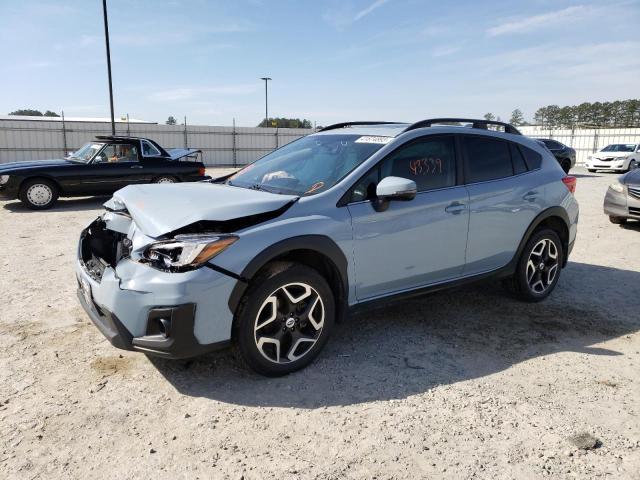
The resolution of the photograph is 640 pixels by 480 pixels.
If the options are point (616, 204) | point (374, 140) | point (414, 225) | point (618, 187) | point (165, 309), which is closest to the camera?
point (165, 309)

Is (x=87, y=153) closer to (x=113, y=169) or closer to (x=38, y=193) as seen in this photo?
(x=113, y=169)

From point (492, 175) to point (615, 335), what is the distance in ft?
5.45

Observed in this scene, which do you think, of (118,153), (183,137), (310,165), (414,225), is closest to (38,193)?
(118,153)

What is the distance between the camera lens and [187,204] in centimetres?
327

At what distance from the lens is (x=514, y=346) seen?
3893 mm

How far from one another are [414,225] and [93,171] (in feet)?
29.8

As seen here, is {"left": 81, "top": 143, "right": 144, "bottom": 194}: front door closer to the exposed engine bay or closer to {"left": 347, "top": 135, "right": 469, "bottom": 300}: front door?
the exposed engine bay

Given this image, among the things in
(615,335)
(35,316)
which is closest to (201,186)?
(35,316)

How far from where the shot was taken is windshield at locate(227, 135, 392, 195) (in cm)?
365

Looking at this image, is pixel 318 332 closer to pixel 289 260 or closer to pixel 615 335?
pixel 289 260

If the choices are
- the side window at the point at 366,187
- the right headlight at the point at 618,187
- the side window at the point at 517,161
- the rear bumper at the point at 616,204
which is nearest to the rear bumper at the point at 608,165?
the right headlight at the point at 618,187

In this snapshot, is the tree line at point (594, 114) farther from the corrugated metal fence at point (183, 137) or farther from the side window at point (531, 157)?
the side window at point (531, 157)

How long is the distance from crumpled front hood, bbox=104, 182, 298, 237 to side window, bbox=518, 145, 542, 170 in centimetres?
256

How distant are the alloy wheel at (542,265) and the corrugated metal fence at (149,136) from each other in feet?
80.1
